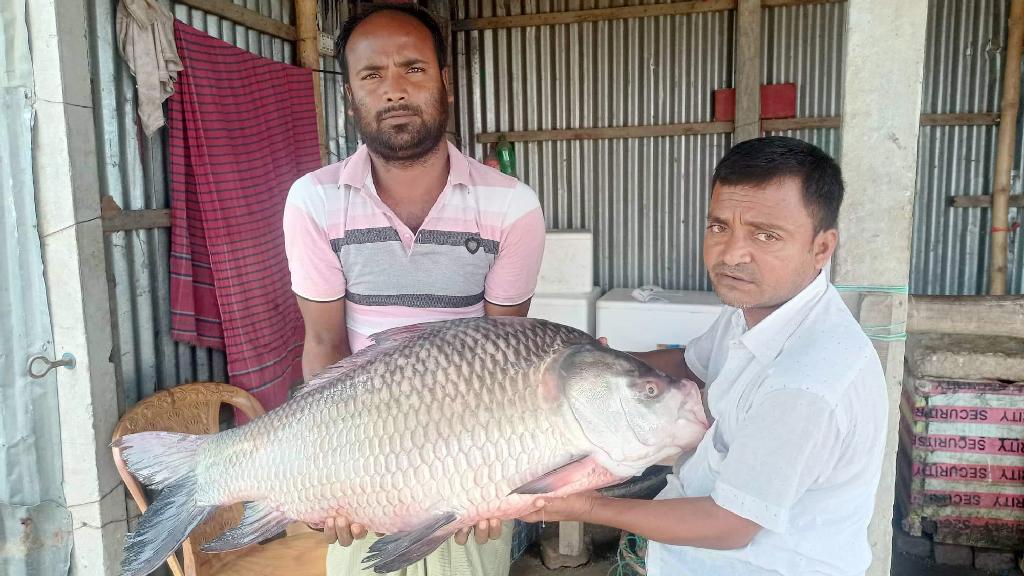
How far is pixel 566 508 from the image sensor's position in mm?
1637

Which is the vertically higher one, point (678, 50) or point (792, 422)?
point (678, 50)

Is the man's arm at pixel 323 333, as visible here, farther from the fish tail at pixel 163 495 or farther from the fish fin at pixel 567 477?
the fish fin at pixel 567 477

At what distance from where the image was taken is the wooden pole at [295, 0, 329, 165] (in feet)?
16.0

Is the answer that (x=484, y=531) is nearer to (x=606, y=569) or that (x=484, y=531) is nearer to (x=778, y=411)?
(x=778, y=411)

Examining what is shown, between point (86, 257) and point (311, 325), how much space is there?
4.96ft

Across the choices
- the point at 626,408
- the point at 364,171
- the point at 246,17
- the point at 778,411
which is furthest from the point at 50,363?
the point at 778,411

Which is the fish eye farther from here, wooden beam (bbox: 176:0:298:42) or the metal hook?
wooden beam (bbox: 176:0:298:42)

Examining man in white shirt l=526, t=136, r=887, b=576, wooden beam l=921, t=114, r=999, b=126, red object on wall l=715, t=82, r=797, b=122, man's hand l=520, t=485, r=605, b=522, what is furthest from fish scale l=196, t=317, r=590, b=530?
wooden beam l=921, t=114, r=999, b=126

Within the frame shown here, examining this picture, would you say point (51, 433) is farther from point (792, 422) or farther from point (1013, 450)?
point (1013, 450)

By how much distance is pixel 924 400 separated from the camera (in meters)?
4.16

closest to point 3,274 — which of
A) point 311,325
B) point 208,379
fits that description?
point 208,379

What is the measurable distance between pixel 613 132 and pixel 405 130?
519 centimetres

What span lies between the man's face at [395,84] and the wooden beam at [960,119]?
5.90 meters

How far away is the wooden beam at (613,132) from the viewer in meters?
6.64
